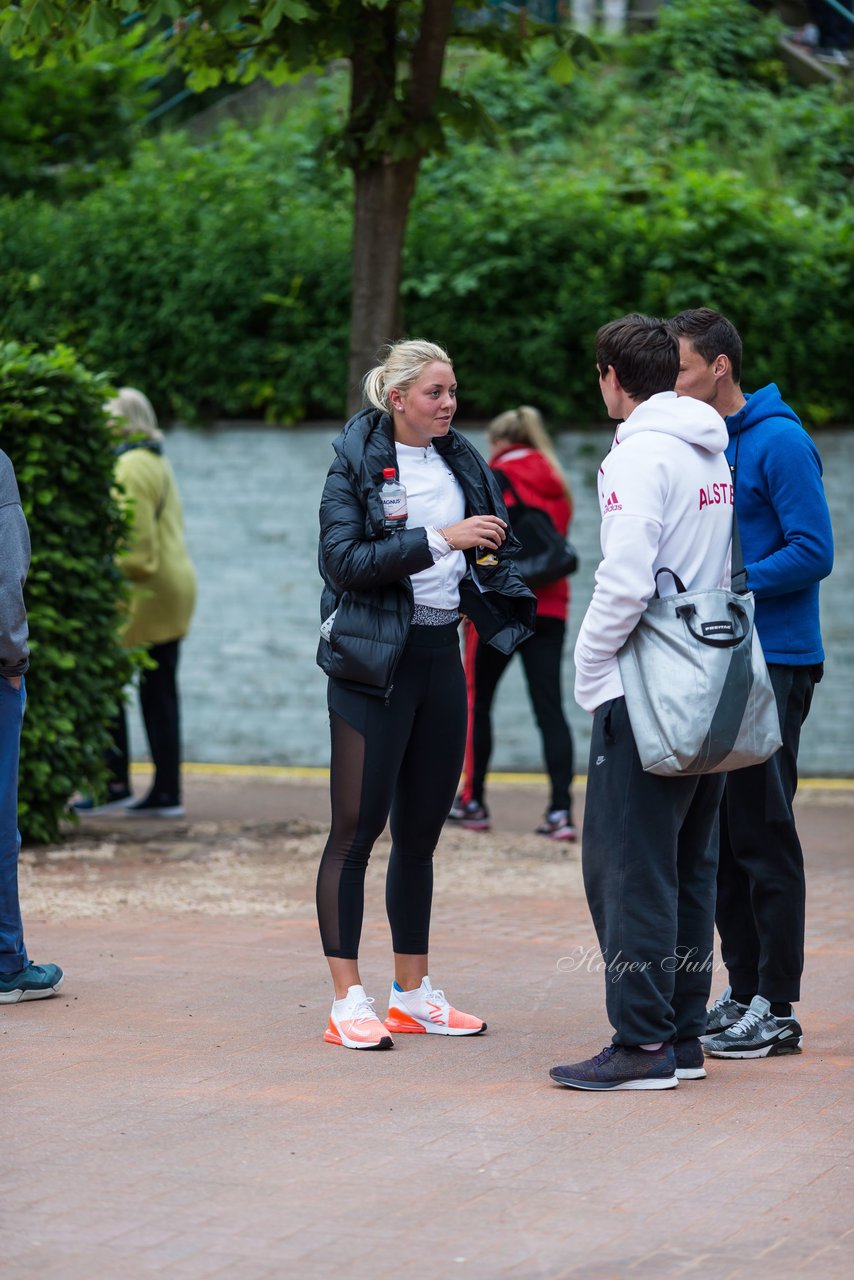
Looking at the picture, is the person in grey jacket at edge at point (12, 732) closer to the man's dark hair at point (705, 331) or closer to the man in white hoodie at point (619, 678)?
the man in white hoodie at point (619, 678)

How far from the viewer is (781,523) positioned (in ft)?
16.4

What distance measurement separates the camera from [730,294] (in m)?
10.6

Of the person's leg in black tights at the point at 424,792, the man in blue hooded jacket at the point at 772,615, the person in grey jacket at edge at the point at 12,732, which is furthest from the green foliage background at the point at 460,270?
the person's leg in black tights at the point at 424,792

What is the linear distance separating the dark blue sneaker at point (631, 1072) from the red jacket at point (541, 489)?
420 cm

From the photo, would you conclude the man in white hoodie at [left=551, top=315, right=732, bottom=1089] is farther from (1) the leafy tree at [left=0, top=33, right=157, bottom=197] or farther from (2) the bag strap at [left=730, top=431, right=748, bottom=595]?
(1) the leafy tree at [left=0, top=33, right=157, bottom=197]

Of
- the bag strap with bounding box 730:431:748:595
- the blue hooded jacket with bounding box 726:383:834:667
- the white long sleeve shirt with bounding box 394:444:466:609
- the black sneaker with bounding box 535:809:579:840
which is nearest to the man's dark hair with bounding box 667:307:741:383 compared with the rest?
the blue hooded jacket with bounding box 726:383:834:667

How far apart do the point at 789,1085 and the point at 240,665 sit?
24.7ft

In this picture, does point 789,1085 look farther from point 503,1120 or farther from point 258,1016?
point 258,1016

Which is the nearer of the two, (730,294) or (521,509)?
(521,509)

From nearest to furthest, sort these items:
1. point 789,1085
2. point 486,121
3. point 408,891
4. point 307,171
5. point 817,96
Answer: point 789,1085, point 408,891, point 486,121, point 307,171, point 817,96

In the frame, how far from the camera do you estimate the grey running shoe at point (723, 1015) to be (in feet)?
17.3

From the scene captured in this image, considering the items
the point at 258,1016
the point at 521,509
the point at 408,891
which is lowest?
the point at 258,1016

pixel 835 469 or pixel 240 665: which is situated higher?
pixel 835 469

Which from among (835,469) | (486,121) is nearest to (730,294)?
(835,469)
